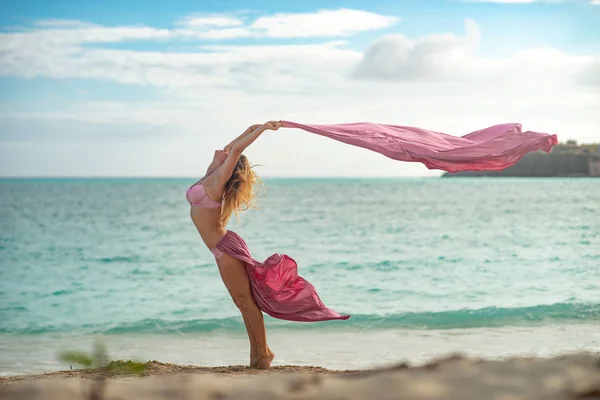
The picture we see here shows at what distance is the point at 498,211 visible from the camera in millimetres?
31562

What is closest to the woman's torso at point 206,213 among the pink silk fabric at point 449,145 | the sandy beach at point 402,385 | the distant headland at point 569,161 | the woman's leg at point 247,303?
the woman's leg at point 247,303

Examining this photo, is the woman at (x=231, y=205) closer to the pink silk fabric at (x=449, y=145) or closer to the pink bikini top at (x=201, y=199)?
the pink bikini top at (x=201, y=199)

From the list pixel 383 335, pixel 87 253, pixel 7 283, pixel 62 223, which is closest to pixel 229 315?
pixel 383 335

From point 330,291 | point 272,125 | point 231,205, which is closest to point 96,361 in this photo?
point 231,205

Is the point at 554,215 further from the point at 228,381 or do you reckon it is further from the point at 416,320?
the point at 228,381

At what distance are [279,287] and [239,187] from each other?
886 mm

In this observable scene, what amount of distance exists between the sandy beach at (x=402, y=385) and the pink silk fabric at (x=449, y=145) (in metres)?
3.28

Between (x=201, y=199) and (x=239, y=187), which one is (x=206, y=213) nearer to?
(x=201, y=199)

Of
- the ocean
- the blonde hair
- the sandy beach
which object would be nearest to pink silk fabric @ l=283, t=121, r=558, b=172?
the blonde hair

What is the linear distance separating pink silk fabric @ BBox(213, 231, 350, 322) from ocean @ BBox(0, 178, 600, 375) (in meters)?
1.60

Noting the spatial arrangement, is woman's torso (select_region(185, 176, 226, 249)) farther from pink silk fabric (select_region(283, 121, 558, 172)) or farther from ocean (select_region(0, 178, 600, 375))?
ocean (select_region(0, 178, 600, 375))

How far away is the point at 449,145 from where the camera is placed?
17.9 ft

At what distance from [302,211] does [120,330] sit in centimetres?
2207

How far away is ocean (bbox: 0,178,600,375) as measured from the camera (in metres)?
8.01
